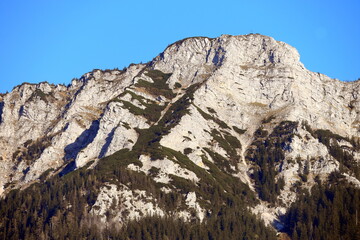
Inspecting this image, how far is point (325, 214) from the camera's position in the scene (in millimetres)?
175250

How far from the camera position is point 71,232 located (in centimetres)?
16375

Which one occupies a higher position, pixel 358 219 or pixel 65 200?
pixel 65 200

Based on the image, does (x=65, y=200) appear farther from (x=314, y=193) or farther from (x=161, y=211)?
(x=314, y=193)

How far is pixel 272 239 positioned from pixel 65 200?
2741 inches

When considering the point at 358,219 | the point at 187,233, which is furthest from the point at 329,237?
the point at 187,233

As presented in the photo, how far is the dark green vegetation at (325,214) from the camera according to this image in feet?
536

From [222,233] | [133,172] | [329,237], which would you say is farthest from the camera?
[133,172]

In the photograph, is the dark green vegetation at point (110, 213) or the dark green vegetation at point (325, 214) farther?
the dark green vegetation at point (110, 213)

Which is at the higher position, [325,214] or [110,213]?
[110,213]

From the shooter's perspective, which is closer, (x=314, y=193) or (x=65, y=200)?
(x=65, y=200)

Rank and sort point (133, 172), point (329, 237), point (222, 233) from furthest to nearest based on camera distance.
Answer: point (133, 172)
point (222, 233)
point (329, 237)

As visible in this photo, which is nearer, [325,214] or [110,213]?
[110,213]

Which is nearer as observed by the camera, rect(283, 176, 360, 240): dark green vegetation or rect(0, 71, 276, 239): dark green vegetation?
rect(283, 176, 360, 240): dark green vegetation

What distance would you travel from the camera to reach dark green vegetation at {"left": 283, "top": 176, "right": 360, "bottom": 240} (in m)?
164
